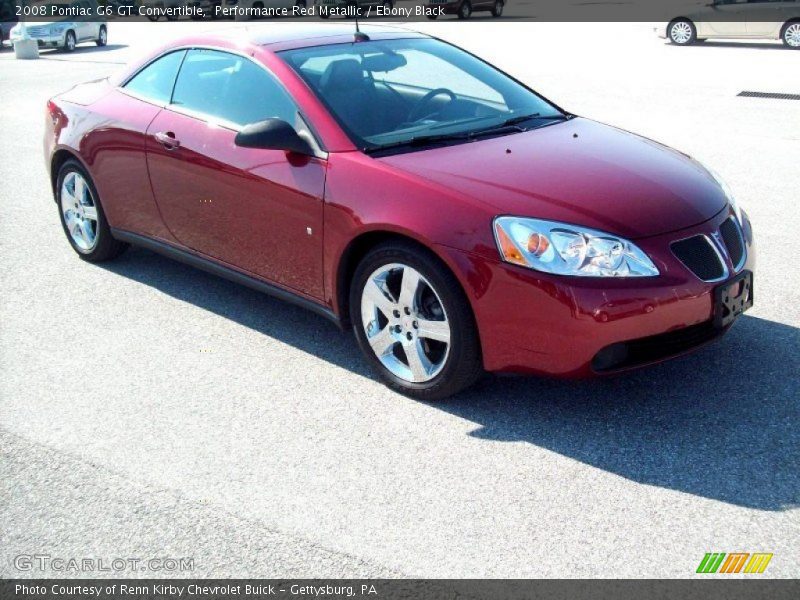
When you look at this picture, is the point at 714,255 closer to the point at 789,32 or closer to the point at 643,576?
the point at 643,576

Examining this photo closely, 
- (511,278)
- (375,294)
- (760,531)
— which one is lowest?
(760,531)

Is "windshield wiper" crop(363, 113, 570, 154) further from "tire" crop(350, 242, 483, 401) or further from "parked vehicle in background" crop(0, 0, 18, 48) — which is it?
"parked vehicle in background" crop(0, 0, 18, 48)

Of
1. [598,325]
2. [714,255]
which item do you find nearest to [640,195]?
[714,255]

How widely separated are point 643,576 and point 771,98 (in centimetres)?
1053

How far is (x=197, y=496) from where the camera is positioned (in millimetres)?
3734

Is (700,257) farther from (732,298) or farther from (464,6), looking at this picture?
(464,6)

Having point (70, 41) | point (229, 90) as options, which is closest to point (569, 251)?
point (229, 90)

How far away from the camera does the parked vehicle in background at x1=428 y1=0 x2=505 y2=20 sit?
3136 centimetres

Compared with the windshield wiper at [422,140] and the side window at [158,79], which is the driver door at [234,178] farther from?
the windshield wiper at [422,140]

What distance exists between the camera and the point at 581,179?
437 centimetres

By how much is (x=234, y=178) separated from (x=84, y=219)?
6.38 ft

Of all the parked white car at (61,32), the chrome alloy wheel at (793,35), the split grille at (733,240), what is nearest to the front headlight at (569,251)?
the split grille at (733,240)

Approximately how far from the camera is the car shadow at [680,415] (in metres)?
3.75

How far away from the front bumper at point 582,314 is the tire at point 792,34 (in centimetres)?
1668
